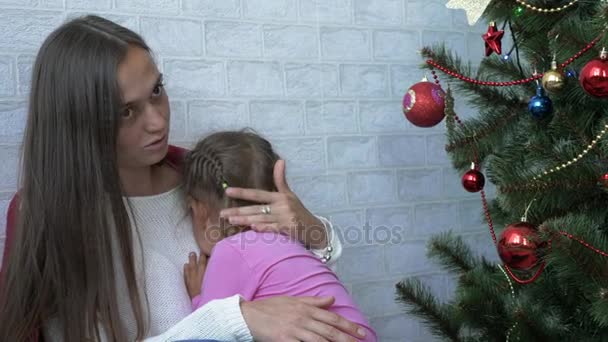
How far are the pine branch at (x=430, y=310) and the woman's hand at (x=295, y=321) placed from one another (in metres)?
0.45

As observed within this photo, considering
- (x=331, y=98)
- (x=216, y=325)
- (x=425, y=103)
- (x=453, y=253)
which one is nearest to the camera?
(x=216, y=325)

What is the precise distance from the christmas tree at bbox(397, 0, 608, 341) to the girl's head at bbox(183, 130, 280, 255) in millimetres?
303

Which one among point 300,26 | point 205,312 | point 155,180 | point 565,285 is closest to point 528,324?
point 565,285

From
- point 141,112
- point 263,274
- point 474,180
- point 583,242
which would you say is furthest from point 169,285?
point 583,242

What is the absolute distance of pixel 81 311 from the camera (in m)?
1.08

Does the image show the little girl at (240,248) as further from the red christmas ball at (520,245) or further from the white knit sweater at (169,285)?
the red christmas ball at (520,245)

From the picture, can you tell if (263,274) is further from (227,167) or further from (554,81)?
(554,81)

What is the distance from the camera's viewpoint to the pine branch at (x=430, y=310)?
1490 millimetres

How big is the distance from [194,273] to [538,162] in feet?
2.09

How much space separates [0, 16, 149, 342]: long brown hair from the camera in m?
1.07

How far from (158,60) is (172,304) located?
0.60 m

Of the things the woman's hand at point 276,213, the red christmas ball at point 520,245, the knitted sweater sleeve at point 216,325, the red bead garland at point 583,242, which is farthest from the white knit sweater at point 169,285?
the red bead garland at point 583,242

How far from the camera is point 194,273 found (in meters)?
1.26

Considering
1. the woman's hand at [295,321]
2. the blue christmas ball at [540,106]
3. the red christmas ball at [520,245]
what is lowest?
the woman's hand at [295,321]
